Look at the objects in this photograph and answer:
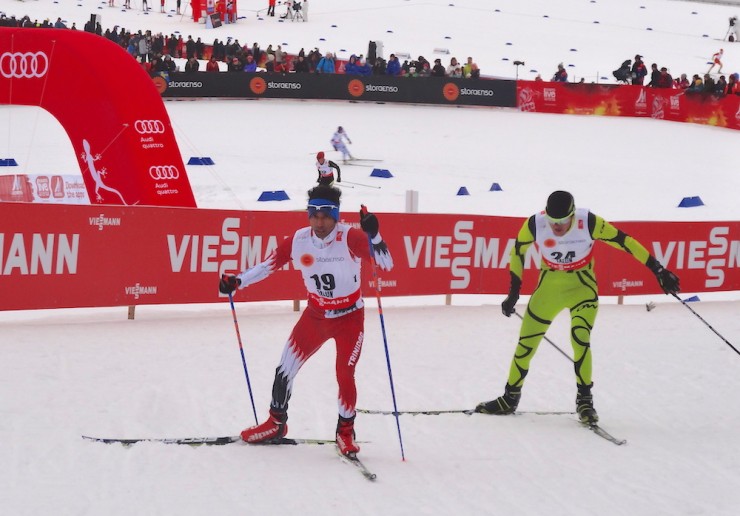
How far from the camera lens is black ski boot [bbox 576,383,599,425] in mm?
8000

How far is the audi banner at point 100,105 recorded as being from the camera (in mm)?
13188

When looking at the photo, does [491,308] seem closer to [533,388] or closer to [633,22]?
[533,388]

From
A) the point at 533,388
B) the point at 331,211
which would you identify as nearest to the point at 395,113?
the point at 533,388

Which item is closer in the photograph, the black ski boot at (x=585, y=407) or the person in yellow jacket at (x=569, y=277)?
the person in yellow jacket at (x=569, y=277)

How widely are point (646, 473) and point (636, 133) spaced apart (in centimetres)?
2252

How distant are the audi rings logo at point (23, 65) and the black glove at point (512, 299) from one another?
818 centimetres

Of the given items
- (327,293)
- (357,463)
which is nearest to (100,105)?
(327,293)

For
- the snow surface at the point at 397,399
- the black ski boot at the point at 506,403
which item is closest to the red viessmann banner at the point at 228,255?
the snow surface at the point at 397,399

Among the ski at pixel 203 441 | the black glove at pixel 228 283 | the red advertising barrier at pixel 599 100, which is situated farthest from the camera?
the red advertising barrier at pixel 599 100

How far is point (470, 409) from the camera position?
28.3ft

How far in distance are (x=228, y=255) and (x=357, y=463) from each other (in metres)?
5.14

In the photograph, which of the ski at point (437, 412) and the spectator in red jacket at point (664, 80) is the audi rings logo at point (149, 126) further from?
the spectator in red jacket at point (664, 80)

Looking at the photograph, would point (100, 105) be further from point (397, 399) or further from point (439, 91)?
point (439, 91)

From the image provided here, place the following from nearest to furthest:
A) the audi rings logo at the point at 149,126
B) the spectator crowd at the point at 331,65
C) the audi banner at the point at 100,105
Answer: the audi banner at the point at 100,105, the audi rings logo at the point at 149,126, the spectator crowd at the point at 331,65
